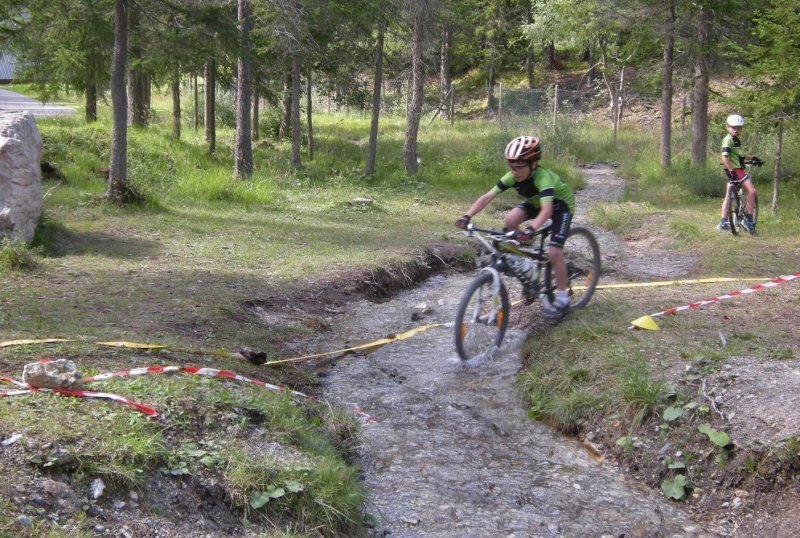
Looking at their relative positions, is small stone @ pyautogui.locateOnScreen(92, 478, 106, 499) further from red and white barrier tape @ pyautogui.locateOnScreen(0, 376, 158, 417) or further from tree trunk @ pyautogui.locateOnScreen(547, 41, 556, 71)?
→ tree trunk @ pyautogui.locateOnScreen(547, 41, 556, 71)

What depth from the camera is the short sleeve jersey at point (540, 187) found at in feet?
25.1

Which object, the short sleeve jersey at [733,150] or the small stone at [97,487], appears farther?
the short sleeve jersey at [733,150]

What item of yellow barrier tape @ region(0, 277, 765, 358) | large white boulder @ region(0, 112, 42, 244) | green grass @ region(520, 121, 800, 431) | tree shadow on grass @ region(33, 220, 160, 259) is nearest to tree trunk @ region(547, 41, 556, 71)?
green grass @ region(520, 121, 800, 431)

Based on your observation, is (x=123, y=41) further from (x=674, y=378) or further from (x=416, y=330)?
(x=674, y=378)

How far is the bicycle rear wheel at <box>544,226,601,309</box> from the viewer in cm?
846

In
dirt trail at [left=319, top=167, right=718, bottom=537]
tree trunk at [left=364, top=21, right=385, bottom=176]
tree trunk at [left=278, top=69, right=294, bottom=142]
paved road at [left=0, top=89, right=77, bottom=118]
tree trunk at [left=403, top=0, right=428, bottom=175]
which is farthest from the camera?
paved road at [left=0, top=89, right=77, bottom=118]

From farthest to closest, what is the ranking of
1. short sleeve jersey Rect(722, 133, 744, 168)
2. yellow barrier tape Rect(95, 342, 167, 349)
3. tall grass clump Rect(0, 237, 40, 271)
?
short sleeve jersey Rect(722, 133, 744, 168), tall grass clump Rect(0, 237, 40, 271), yellow barrier tape Rect(95, 342, 167, 349)

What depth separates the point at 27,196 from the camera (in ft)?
33.6

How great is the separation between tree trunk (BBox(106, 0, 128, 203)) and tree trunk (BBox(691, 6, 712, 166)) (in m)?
14.6

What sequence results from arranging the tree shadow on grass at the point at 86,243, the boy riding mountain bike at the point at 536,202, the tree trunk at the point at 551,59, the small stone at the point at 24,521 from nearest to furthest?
the small stone at the point at 24,521 → the boy riding mountain bike at the point at 536,202 → the tree shadow on grass at the point at 86,243 → the tree trunk at the point at 551,59

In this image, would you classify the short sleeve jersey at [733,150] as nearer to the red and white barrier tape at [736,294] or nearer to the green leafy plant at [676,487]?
the red and white barrier tape at [736,294]

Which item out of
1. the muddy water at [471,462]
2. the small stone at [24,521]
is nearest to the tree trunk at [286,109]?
the muddy water at [471,462]

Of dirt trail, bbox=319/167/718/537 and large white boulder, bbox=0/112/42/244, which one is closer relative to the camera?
dirt trail, bbox=319/167/718/537

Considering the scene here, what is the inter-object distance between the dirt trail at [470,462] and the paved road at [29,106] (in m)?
25.8
